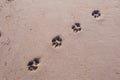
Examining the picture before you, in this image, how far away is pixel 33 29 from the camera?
11.2ft

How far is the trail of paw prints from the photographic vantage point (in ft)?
10.4

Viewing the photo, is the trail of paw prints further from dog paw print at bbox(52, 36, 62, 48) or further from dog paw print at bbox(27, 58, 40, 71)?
dog paw print at bbox(27, 58, 40, 71)

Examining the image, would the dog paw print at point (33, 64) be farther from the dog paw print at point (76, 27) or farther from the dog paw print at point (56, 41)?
the dog paw print at point (76, 27)

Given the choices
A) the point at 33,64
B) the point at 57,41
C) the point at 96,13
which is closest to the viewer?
the point at 33,64

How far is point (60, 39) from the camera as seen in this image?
3.22 m

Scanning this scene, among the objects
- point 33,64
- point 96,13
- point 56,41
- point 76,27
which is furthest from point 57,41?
→ point 96,13

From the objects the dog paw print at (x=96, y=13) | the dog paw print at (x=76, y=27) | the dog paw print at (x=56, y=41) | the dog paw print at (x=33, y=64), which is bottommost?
the dog paw print at (x=33, y=64)

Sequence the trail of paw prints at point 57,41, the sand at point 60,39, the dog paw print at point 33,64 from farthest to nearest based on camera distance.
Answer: the trail of paw prints at point 57,41 → the dog paw print at point 33,64 → the sand at point 60,39

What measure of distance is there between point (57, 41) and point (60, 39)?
0.19 ft

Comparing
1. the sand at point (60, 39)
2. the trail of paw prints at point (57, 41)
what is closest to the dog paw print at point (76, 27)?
the sand at point (60, 39)

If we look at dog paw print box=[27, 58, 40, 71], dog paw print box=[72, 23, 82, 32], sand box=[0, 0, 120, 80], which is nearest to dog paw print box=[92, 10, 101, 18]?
sand box=[0, 0, 120, 80]

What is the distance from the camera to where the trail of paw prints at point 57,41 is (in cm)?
317

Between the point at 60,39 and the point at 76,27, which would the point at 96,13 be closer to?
the point at 76,27

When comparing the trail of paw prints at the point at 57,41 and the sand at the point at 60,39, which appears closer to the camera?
the sand at the point at 60,39
